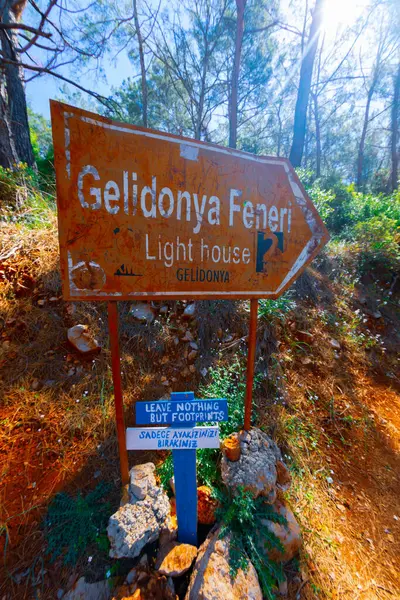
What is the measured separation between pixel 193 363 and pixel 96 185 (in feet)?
5.64

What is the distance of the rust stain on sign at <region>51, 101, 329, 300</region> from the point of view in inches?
36.5

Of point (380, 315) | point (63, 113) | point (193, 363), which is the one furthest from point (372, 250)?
point (63, 113)

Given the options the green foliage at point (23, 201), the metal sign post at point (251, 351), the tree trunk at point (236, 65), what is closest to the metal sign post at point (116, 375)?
the metal sign post at point (251, 351)

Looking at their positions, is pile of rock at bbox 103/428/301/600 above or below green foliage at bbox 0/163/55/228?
below

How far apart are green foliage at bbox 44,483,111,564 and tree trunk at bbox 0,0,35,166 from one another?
449 centimetres

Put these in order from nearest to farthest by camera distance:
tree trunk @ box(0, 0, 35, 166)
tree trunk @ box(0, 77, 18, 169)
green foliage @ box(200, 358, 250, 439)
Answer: green foliage @ box(200, 358, 250, 439)
tree trunk @ box(0, 77, 18, 169)
tree trunk @ box(0, 0, 35, 166)

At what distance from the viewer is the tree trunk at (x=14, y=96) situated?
12.1 feet

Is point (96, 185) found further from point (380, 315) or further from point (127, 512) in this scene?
point (380, 315)

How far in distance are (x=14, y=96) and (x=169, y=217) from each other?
16.4ft

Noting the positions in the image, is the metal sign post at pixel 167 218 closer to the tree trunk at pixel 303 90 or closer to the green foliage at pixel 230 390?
the green foliage at pixel 230 390

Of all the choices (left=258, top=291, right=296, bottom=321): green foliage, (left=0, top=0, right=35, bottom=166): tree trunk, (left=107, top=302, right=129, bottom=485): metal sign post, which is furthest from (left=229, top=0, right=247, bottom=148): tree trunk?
(left=107, top=302, right=129, bottom=485): metal sign post

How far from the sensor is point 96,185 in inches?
36.9

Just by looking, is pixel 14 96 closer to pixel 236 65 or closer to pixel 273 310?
pixel 236 65

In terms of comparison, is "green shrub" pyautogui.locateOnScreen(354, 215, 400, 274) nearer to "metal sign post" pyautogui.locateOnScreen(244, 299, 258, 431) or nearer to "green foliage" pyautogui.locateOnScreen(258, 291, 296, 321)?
"green foliage" pyautogui.locateOnScreen(258, 291, 296, 321)
